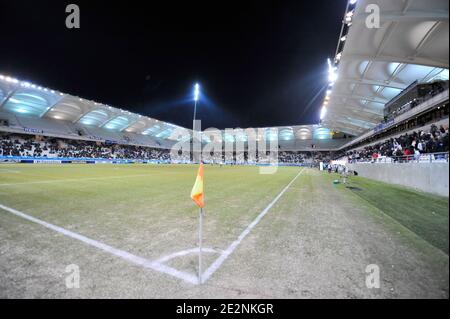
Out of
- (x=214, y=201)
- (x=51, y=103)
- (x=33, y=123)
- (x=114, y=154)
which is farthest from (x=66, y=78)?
(x=214, y=201)

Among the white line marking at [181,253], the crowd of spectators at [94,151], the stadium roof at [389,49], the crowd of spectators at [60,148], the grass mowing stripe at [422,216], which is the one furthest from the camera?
the crowd of spectators at [94,151]

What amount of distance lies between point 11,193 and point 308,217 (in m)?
11.7

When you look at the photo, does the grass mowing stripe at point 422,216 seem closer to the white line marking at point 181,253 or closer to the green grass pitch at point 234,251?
the green grass pitch at point 234,251

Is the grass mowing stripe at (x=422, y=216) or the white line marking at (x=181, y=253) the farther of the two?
the grass mowing stripe at (x=422, y=216)

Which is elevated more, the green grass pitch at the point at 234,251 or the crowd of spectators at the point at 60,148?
the crowd of spectators at the point at 60,148

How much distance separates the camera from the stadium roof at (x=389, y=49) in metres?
11.2

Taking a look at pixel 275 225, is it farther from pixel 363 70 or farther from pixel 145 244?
pixel 363 70

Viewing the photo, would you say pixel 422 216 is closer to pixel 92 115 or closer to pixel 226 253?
pixel 226 253

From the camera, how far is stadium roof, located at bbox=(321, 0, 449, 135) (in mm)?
11234

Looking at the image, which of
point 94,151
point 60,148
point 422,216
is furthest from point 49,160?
point 422,216

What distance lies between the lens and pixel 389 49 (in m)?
16.3

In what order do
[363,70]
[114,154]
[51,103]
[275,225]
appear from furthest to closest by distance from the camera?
[114,154] → [51,103] → [363,70] → [275,225]

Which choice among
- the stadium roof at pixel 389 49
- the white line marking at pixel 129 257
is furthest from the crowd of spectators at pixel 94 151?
the stadium roof at pixel 389 49

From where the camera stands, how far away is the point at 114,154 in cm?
6500
